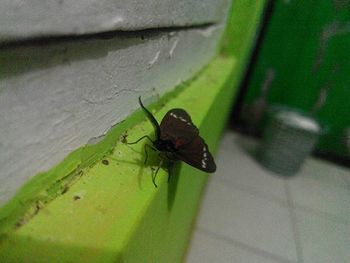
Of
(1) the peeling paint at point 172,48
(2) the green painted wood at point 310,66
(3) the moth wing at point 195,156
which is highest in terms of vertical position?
(1) the peeling paint at point 172,48

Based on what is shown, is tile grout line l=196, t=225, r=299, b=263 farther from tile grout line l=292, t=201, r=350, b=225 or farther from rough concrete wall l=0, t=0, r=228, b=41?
rough concrete wall l=0, t=0, r=228, b=41

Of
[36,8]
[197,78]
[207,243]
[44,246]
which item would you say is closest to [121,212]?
[44,246]

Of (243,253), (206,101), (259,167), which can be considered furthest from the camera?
(259,167)

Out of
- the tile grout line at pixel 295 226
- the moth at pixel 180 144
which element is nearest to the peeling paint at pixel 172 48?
the moth at pixel 180 144

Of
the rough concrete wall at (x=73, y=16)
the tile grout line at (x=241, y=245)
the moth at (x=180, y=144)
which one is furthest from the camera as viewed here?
the tile grout line at (x=241, y=245)

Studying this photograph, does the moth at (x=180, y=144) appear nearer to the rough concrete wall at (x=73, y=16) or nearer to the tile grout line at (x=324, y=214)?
the rough concrete wall at (x=73, y=16)

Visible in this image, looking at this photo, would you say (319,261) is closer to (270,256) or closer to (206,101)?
(270,256)

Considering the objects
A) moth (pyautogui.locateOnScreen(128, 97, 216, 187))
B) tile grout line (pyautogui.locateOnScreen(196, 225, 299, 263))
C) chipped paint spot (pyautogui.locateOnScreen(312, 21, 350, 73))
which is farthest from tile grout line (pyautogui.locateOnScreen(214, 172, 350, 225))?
moth (pyautogui.locateOnScreen(128, 97, 216, 187))

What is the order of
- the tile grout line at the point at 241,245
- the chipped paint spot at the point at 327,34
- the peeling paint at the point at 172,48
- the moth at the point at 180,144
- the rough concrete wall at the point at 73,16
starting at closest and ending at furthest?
the rough concrete wall at the point at 73,16 < the moth at the point at 180,144 < the peeling paint at the point at 172,48 < the tile grout line at the point at 241,245 < the chipped paint spot at the point at 327,34
